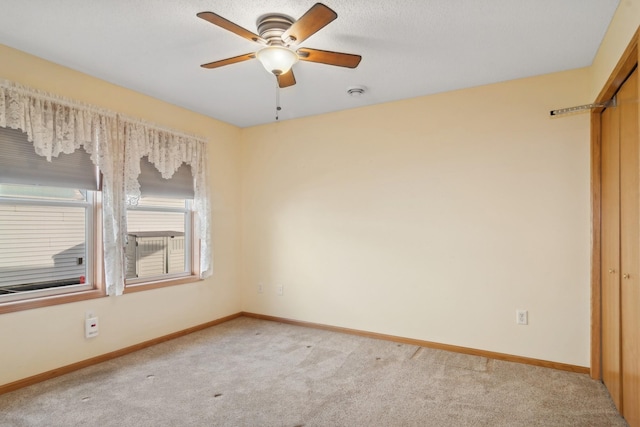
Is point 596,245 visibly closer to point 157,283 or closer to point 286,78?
point 286,78

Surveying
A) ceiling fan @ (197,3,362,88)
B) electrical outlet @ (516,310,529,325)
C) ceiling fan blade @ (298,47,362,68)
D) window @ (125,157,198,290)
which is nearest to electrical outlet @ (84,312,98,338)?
window @ (125,157,198,290)

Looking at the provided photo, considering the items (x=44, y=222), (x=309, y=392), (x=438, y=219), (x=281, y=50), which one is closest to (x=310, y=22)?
(x=281, y=50)

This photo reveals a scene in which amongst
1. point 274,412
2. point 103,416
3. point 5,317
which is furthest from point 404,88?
point 5,317

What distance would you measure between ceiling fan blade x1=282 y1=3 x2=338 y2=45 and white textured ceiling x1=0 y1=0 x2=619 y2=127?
0.24 m

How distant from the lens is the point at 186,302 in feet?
13.0

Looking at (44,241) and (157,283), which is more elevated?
(44,241)

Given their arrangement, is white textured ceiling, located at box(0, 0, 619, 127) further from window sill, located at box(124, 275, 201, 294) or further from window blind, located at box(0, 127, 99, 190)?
window sill, located at box(124, 275, 201, 294)

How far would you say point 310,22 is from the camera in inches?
72.8

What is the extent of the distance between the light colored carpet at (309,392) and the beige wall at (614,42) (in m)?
2.23

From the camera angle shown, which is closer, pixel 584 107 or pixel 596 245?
pixel 584 107

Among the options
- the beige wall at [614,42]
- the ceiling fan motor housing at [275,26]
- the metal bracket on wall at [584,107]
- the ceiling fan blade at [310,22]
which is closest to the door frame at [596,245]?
the metal bracket on wall at [584,107]

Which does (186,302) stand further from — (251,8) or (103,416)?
(251,8)

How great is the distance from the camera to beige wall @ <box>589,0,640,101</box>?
188 cm

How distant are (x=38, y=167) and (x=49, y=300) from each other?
1041 mm
